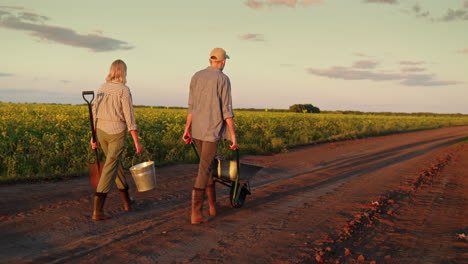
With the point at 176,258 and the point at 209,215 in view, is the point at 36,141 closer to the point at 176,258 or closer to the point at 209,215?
the point at 209,215

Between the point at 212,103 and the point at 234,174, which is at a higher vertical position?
the point at 212,103

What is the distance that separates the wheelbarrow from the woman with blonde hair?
1.05 m

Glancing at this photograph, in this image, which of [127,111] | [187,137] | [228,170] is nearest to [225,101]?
[187,137]

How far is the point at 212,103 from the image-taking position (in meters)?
4.81

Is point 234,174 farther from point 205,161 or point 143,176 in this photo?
point 143,176

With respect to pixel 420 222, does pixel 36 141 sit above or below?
above

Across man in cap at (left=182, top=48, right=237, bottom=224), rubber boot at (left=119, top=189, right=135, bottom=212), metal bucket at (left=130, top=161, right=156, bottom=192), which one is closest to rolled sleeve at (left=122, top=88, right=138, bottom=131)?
metal bucket at (left=130, top=161, right=156, bottom=192)

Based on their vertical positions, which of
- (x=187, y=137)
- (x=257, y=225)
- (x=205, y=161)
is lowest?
(x=257, y=225)

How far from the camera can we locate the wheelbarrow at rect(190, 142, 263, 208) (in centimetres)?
541

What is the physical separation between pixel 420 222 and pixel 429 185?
3.08 metres

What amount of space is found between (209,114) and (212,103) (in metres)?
0.15

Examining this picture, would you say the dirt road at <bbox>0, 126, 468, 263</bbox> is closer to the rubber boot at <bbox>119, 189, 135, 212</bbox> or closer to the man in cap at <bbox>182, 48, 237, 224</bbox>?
the rubber boot at <bbox>119, 189, 135, 212</bbox>

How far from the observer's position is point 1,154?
8422 mm

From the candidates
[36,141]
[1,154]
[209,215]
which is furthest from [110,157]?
[36,141]
